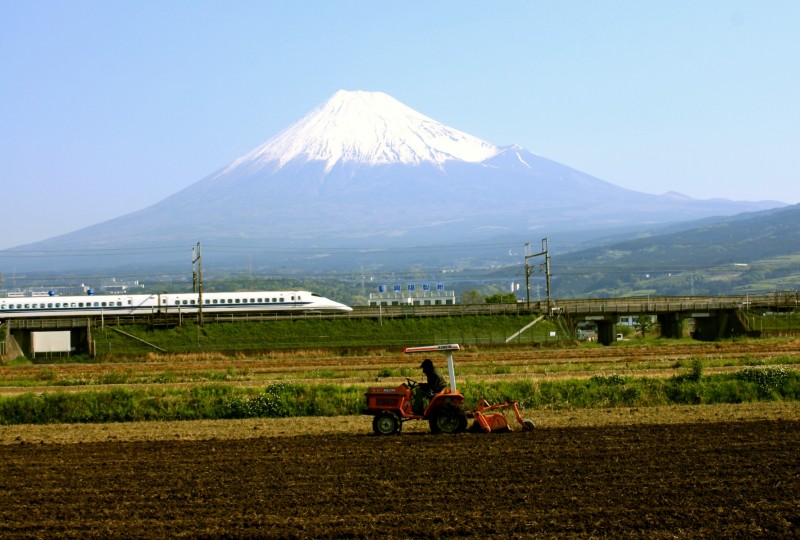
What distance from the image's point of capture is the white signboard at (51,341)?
8500 centimetres

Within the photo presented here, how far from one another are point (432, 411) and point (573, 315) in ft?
214

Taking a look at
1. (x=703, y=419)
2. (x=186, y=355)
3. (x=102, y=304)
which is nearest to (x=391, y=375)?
(x=703, y=419)

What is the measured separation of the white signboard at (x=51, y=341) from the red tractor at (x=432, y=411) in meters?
64.6

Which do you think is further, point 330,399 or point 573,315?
point 573,315

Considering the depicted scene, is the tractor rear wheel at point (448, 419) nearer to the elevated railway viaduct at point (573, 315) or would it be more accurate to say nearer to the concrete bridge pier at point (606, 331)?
the elevated railway viaduct at point (573, 315)

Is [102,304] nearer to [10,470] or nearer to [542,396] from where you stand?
[542,396]

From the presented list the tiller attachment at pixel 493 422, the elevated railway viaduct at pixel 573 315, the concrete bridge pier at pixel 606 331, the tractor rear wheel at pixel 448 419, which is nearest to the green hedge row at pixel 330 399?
the tiller attachment at pixel 493 422

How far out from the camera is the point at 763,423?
25953 millimetres

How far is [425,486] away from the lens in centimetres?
1905

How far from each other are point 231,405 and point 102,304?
224 feet

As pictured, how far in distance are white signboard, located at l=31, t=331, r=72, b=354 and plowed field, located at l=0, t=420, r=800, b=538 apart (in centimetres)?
6261

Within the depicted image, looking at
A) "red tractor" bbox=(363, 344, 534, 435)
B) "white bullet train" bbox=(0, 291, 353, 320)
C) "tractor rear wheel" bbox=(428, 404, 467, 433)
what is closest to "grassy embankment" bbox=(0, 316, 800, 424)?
"red tractor" bbox=(363, 344, 534, 435)

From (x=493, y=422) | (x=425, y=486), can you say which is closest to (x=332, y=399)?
(x=493, y=422)

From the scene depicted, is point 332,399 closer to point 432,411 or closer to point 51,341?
point 432,411
